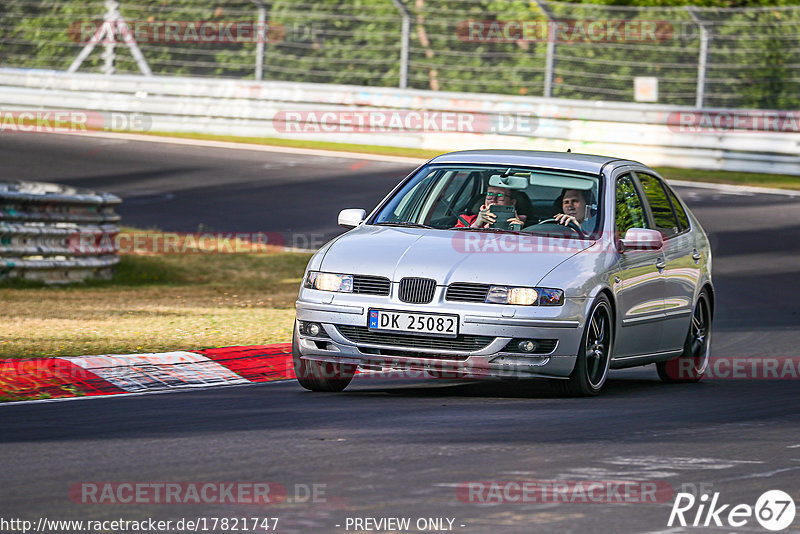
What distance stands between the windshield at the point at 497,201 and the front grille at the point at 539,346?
1.04 m

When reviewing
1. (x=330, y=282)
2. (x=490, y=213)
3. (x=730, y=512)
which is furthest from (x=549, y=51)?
(x=730, y=512)

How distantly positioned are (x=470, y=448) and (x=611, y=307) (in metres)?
2.49

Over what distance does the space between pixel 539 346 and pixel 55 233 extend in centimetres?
838

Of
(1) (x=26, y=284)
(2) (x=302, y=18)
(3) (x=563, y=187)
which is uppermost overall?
(2) (x=302, y=18)

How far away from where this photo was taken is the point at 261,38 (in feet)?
99.1

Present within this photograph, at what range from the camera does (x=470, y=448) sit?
23.9 ft

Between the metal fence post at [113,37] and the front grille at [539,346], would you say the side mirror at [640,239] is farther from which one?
the metal fence post at [113,37]

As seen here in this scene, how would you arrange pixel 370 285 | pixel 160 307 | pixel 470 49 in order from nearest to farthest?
1. pixel 370 285
2. pixel 160 307
3. pixel 470 49

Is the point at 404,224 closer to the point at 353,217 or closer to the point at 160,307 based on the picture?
the point at 353,217

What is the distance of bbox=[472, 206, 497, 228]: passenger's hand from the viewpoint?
32.1 ft

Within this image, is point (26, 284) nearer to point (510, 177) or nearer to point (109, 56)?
point (510, 177)

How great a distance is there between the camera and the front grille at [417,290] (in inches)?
346

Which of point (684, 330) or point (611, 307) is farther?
point (684, 330)

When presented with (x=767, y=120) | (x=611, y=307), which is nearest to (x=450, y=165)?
(x=611, y=307)
